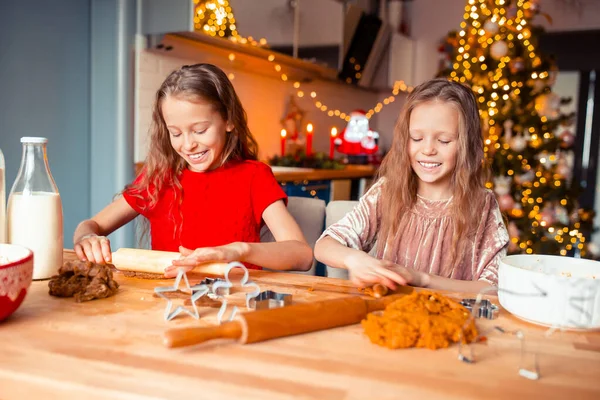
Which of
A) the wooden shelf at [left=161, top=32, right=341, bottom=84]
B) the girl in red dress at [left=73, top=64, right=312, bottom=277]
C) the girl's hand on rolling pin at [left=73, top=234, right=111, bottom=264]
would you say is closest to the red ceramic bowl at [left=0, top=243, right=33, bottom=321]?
the girl's hand on rolling pin at [left=73, top=234, right=111, bottom=264]

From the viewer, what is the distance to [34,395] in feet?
1.87

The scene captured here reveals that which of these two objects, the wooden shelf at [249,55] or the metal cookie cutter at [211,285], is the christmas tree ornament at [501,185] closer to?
the wooden shelf at [249,55]

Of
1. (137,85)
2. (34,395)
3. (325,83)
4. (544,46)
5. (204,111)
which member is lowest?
(34,395)

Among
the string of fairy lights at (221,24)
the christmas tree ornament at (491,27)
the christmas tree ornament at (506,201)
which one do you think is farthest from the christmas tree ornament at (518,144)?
the string of fairy lights at (221,24)

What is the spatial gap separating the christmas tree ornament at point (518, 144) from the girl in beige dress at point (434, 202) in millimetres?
2423

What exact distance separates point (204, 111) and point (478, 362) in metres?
0.98

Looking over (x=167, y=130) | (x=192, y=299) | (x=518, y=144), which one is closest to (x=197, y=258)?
(x=192, y=299)

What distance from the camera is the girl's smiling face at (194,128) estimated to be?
1.38m

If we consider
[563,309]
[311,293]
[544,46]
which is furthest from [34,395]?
[544,46]

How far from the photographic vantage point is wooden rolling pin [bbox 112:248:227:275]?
0.97 meters

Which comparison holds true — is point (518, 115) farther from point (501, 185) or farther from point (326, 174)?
point (326, 174)

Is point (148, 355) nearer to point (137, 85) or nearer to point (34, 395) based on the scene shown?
point (34, 395)

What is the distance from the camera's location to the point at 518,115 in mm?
3625

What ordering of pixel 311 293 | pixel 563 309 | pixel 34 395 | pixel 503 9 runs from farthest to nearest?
pixel 503 9 → pixel 311 293 → pixel 563 309 → pixel 34 395
